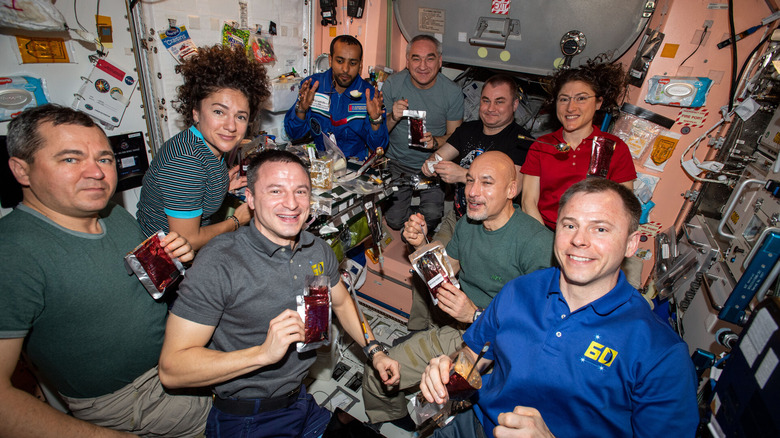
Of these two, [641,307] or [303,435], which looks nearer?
[641,307]

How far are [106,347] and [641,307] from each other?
2466 mm

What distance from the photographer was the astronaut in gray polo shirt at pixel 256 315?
155 centimetres

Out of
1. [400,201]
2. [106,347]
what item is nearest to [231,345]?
[106,347]

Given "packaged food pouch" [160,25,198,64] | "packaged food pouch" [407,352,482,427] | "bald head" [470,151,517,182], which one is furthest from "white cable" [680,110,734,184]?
"packaged food pouch" [160,25,198,64]

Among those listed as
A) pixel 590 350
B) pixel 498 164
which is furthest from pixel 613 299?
pixel 498 164

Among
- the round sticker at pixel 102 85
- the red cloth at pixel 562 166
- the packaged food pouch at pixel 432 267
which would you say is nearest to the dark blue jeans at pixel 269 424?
the packaged food pouch at pixel 432 267

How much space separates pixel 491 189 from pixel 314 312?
4.66 feet

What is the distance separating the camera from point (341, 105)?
141 inches

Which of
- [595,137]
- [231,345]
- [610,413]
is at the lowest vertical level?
[231,345]

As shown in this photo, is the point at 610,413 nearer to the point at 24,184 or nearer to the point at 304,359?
the point at 304,359

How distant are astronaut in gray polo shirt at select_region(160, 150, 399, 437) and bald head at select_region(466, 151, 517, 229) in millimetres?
1068

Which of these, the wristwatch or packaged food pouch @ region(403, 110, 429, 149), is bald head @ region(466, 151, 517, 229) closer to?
packaged food pouch @ region(403, 110, 429, 149)

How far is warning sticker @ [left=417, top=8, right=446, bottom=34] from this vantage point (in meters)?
4.01

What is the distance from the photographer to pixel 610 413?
1.49 m
